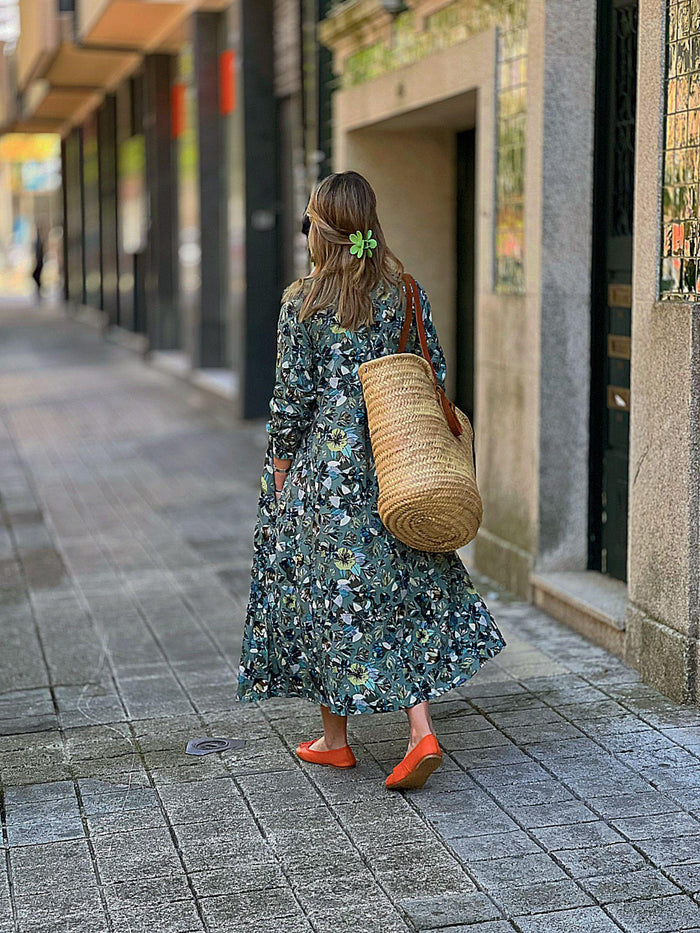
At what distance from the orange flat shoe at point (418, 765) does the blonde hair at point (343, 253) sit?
4.37ft

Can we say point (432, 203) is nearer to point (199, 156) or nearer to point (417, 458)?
point (417, 458)

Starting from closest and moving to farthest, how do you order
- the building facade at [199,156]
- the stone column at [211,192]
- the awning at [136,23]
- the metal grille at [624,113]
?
the metal grille at [624,113], the building facade at [199,156], the stone column at [211,192], the awning at [136,23]

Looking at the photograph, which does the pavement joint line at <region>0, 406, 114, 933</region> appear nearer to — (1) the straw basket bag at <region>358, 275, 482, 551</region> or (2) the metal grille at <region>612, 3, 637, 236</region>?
(1) the straw basket bag at <region>358, 275, 482, 551</region>

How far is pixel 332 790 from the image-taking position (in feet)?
14.2

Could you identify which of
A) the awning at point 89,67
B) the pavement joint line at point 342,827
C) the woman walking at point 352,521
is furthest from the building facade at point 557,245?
the awning at point 89,67

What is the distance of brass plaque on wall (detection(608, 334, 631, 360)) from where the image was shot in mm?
6037

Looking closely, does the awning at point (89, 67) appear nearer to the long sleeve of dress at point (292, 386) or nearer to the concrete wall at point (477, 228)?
the concrete wall at point (477, 228)

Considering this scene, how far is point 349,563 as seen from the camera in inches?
166

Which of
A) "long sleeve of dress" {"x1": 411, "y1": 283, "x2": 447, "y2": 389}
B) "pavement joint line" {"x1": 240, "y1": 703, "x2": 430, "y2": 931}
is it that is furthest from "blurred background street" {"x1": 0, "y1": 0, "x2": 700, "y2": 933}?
"long sleeve of dress" {"x1": 411, "y1": 283, "x2": 447, "y2": 389}

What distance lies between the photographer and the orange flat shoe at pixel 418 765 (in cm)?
420

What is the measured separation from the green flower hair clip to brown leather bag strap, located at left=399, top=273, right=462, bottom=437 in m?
0.17

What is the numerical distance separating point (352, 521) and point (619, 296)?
2.42 meters

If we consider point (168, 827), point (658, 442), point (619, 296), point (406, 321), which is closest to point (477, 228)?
point (619, 296)

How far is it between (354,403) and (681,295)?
1532 mm
